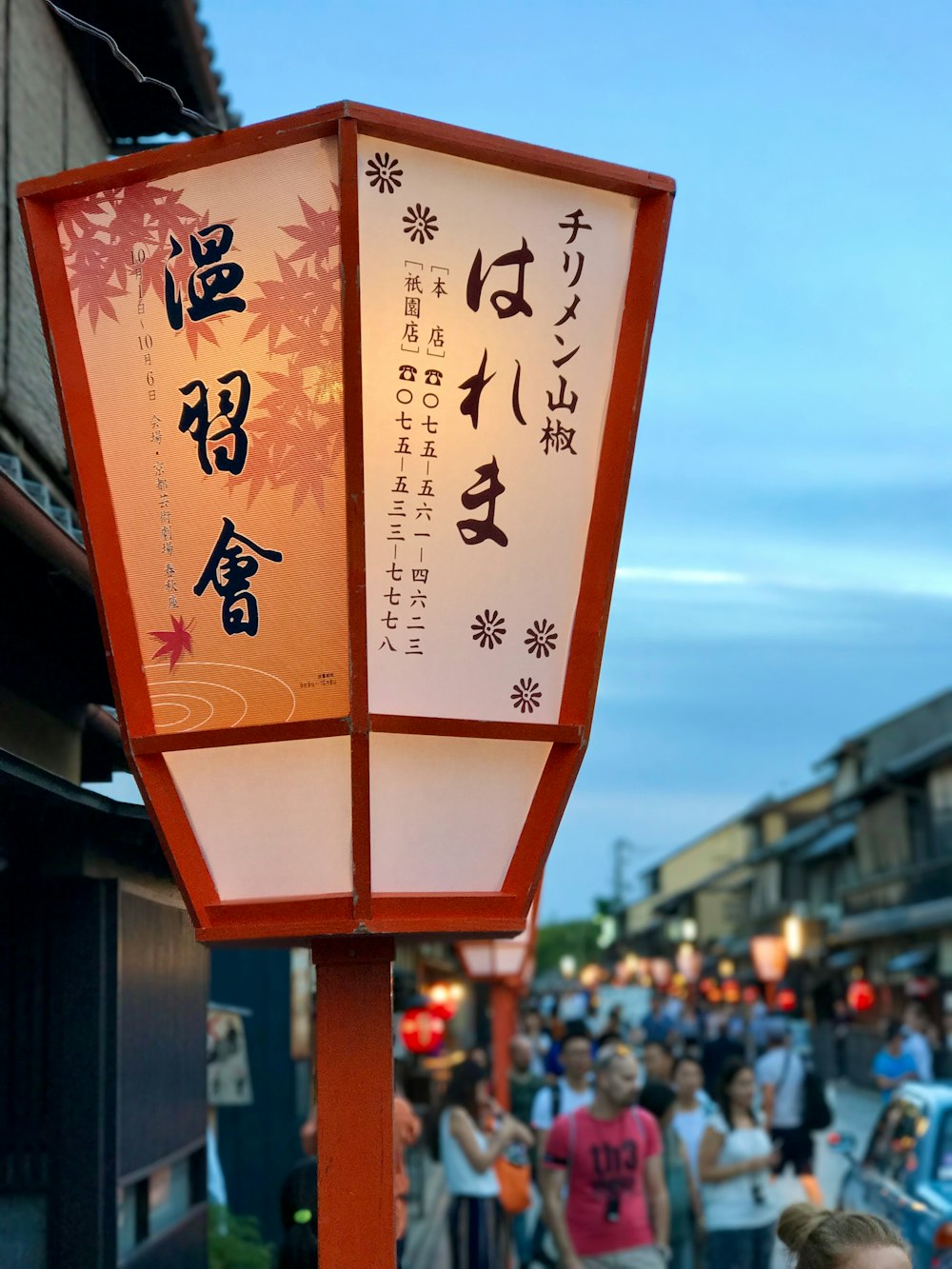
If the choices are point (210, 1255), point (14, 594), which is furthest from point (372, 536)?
point (210, 1255)

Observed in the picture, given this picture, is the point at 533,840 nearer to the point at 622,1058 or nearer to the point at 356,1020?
the point at 356,1020

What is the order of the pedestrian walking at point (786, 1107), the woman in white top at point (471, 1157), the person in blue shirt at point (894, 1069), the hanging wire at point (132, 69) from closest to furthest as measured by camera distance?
the hanging wire at point (132, 69), the woman in white top at point (471, 1157), the pedestrian walking at point (786, 1107), the person in blue shirt at point (894, 1069)

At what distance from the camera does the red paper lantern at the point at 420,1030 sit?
1881 centimetres

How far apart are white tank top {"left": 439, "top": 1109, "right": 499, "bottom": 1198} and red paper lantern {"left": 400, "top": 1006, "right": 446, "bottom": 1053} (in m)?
7.59

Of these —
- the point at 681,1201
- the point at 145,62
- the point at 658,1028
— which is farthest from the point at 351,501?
the point at 658,1028

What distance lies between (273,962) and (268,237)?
12387 mm

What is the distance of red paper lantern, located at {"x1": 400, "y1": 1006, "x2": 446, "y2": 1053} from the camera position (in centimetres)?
1881

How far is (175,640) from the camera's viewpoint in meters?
4.49

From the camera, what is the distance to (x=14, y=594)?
6.11 m

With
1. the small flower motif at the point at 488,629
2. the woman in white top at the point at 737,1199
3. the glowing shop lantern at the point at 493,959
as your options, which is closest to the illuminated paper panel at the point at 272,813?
the small flower motif at the point at 488,629

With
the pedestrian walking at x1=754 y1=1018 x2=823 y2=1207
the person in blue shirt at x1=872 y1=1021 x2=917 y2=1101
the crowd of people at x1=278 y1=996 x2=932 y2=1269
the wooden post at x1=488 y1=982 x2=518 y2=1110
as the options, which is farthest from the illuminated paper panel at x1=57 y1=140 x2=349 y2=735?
the wooden post at x1=488 y1=982 x2=518 y2=1110

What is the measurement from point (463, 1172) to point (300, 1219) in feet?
15.2

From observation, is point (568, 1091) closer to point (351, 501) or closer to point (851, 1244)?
point (851, 1244)

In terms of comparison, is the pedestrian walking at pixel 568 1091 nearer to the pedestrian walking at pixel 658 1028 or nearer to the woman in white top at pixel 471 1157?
the woman in white top at pixel 471 1157
